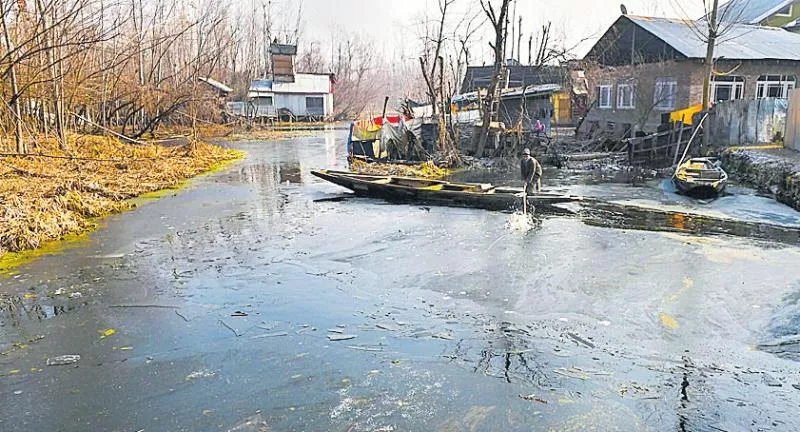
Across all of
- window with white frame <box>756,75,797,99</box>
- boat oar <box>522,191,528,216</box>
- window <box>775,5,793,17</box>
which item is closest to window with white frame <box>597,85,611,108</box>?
Answer: window with white frame <box>756,75,797,99</box>

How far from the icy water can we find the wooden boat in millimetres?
4291

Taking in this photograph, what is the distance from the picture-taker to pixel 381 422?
15.9ft

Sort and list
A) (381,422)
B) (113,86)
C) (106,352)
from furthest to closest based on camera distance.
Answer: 1. (113,86)
2. (106,352)
3. (381,422)

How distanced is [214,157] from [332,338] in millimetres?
20536

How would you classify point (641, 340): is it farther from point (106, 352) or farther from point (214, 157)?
point (214, 157)

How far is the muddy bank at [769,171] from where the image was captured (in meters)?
14.3

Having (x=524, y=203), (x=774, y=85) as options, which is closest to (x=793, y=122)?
(x=524, y=203)

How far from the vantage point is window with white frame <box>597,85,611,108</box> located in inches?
1200

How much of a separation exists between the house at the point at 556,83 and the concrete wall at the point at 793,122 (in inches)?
552

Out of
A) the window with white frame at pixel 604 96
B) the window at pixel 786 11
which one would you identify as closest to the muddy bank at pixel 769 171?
the window with white frame at pixel 604 96

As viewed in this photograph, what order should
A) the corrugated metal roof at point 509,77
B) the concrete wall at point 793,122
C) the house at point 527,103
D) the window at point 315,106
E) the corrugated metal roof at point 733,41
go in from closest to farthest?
the concrete wall at point 793,122, the corrugated metal roof at point 733,41, the house at point 527,103, the corrugated metal roof at point 509,77, the window at point 315,106

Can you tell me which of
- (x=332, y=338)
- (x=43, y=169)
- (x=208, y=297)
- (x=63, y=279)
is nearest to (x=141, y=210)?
(x=43, y=169)

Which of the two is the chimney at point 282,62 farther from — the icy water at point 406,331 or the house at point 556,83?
the icy water at point 406,331

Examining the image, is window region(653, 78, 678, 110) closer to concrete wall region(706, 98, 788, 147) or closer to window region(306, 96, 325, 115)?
concrete wall region(706, 98, 788, 147)
